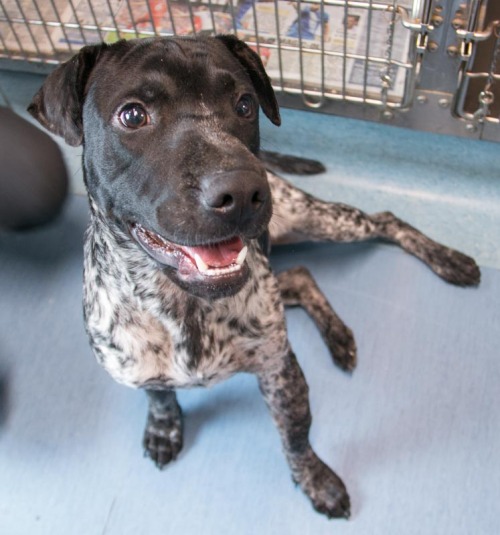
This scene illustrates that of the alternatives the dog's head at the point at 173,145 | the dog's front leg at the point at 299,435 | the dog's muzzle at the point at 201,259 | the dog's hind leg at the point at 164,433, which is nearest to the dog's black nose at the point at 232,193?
the dog's head at the point at 173,145

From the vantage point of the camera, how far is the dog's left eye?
4.29 feet

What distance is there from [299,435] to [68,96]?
1.03 m

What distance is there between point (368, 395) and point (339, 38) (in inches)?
49.1

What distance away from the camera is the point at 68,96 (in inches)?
50.5

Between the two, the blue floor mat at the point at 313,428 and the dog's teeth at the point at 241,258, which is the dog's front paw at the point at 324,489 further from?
the dog's teeth at the point at 241,258

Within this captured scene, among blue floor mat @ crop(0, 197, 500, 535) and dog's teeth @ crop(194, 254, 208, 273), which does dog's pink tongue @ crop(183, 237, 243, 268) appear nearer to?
dog's teeth @ crop(194, 254, 208, 273)

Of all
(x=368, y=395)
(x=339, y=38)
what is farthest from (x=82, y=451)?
(x=339, y=38)

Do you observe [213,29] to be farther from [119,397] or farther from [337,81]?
[119,397]

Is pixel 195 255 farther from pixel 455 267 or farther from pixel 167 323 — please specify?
pixel 455 267

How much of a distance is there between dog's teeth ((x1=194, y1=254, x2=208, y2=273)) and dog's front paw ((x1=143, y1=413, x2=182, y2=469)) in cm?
79

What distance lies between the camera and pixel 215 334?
1512 mm

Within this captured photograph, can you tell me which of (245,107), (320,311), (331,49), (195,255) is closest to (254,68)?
(245,107)

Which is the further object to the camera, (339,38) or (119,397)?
(339,38)

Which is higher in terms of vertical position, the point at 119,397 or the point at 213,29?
the point at 213,29
